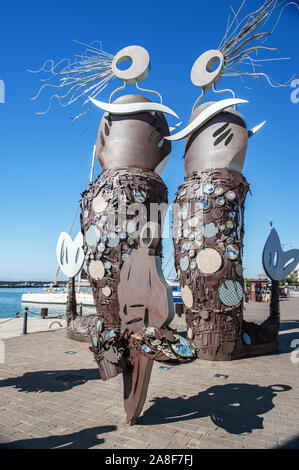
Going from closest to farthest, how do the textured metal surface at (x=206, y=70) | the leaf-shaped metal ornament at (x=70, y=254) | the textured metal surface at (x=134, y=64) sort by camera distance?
the textured metal surface at (x=206, y=70)
the textured metal surface at (x=134, y=64)
the leaf-shaped metal ornament at (x=70, y=254)

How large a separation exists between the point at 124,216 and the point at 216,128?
10.4 ft

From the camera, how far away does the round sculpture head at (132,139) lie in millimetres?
8078

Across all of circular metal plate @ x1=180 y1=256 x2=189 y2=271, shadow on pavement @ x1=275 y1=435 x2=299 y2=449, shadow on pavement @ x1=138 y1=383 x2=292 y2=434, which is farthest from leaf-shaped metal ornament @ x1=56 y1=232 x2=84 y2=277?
shadow on pavement @ x1=275 y1=435 x2=299 y2=449

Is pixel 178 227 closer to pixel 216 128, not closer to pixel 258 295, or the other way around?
pixel 216 128

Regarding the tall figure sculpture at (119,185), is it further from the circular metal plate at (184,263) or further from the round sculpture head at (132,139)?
the circular metal plate at (184,263)

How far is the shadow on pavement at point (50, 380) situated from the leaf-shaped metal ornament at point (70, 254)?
3.92m

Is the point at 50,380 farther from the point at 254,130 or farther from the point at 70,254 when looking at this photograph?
the point at 254,130

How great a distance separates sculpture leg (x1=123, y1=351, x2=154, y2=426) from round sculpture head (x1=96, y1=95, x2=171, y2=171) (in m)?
5.30

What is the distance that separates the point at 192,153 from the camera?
830 centimetres

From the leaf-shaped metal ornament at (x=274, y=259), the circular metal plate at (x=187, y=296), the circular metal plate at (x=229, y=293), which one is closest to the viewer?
the circular metal plate at (x=229, y=293)

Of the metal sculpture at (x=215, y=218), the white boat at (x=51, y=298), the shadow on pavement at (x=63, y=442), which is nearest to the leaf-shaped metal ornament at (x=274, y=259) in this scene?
the metal sculpture at (x=215, y=218)

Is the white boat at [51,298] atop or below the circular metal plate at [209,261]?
below

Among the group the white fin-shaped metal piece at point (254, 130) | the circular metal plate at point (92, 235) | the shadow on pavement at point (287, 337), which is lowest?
the shadow on pavement at point (287, 337)

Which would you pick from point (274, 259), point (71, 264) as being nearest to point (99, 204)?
point (71, 264)
